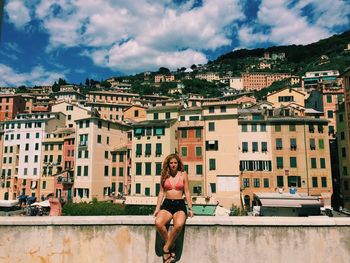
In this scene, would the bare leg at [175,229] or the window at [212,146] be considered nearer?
the bare leg at [175,229]

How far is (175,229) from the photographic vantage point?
579 centimetres

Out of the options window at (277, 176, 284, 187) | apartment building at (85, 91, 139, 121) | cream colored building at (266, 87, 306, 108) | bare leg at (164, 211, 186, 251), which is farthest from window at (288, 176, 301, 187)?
apartment building at (85, 91, 139, 121)

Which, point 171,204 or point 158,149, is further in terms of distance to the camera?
point 158,149

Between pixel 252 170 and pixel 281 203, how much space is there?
13.0m

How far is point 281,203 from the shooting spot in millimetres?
36969

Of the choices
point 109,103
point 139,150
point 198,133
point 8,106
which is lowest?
point 139,150

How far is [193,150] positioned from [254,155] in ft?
34.3

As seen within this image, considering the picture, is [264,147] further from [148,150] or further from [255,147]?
[148,150]

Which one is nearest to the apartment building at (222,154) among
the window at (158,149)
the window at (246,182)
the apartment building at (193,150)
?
the apartment building at (193,150)

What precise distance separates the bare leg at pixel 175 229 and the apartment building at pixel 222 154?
4259 cm

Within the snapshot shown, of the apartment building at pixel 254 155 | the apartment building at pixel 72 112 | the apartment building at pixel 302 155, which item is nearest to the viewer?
the apartment building at pixel 302 155

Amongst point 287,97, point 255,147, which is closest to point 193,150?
point 255,147

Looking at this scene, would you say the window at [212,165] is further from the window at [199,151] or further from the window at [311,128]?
the window at [311,128]

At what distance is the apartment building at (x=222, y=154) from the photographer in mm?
47562
